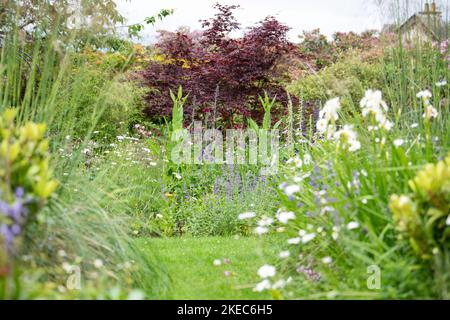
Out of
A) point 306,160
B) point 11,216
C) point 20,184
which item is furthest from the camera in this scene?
point 306,160

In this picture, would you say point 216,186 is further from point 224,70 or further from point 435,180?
point 224,70

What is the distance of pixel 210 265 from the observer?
396 centimetres

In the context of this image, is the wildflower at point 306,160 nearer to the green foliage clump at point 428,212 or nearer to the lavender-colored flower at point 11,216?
the green foliage clump at point 428,212

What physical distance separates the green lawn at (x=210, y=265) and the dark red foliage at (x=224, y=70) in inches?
203

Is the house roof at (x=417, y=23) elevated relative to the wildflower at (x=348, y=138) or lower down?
elevated

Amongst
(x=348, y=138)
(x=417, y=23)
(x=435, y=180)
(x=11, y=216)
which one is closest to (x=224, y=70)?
(x=417, y=23)

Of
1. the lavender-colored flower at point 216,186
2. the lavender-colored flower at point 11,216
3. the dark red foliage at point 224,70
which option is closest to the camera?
the lavender-colored flower at point 11,216

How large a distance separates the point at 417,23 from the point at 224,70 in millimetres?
5798

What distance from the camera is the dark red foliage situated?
32.0 ft

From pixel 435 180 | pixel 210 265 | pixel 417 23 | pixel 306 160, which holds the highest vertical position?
pixel 417 23

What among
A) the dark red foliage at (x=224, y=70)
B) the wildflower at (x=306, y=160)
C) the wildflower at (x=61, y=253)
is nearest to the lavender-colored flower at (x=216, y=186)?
the wildflower at (x=306, y=160)

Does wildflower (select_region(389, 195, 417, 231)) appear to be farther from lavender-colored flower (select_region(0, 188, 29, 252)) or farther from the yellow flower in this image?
lavender-colored flower (select_region(0, 188, 29, 252))

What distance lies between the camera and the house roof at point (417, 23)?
4.07 m
